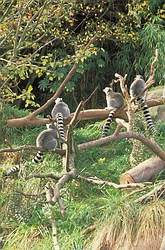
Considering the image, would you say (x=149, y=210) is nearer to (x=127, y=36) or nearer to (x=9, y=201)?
(x=9, y=201)

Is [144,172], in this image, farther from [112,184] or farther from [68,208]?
[68,208]

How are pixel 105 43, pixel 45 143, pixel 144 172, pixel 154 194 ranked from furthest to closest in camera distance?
pixel 105 43
pixel 45 143
pixel 144 172
pixel 154 194

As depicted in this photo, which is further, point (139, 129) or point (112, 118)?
point (112, 118)

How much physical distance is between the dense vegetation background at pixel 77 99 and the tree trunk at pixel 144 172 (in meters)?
0.14

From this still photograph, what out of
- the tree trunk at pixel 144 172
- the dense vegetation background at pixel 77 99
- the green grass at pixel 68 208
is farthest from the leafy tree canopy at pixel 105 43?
the tree trunk at pixel 144 172

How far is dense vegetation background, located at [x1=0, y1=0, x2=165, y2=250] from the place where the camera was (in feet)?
19.2

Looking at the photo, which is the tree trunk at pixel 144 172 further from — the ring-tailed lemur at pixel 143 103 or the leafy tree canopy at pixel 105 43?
the leafy tree canopy at pixel 105 43

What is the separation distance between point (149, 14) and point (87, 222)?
559 centimetres

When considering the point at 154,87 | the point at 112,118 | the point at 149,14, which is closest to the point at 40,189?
the point at 112,118

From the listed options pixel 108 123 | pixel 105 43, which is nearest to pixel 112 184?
pixel 108 123

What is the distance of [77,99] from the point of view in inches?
452

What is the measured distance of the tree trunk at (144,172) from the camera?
6441 millimetres

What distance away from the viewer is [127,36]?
10391 mm

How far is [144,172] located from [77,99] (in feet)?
16.9
